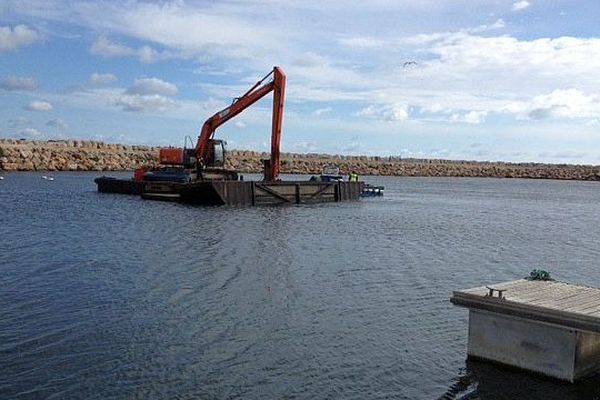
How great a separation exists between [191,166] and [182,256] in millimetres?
28900

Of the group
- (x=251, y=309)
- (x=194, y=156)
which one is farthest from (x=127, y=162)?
(x=251, y=309)

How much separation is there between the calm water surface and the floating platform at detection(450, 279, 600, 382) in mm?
292

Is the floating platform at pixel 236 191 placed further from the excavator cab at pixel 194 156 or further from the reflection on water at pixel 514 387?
the reflection on water at pixel 514 387

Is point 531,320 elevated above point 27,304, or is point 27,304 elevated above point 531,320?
point 531,320

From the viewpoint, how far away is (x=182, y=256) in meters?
23.5

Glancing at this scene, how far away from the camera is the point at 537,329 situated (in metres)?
11.1

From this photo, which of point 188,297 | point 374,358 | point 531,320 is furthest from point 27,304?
point 531,320

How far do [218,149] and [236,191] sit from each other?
6.47 metres

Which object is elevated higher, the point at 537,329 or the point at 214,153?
the point at 214,153

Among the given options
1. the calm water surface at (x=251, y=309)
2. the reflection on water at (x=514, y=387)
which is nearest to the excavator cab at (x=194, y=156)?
the calm water surface at (x=251, y=309)

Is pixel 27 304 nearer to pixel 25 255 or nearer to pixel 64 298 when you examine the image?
pixel 64 298

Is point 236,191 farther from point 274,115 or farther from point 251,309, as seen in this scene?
point 251,309

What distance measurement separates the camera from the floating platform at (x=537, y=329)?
10.8 metres

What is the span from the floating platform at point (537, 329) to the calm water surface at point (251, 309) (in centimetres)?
29
